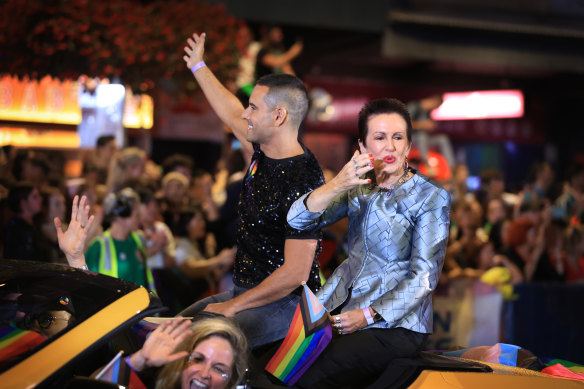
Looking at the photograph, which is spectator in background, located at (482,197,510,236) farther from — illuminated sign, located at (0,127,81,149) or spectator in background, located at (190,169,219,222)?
illuminated sign, located at (0,127,81,149)

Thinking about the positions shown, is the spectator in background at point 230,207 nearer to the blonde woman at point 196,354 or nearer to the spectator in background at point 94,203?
the spectator in background at point 94,203

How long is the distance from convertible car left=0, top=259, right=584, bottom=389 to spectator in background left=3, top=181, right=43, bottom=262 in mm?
2813

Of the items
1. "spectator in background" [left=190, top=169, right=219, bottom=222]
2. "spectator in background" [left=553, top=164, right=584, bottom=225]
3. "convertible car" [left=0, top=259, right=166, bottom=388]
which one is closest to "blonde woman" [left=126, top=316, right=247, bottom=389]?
"convertible car" [left=0, top=259, right=166, bottom=388]

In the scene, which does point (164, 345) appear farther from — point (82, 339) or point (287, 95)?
point (287, 95)

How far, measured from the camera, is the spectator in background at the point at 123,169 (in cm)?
805

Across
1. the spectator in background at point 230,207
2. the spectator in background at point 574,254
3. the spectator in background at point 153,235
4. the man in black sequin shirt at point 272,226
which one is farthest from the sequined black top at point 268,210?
the spectator in background at point 574,254

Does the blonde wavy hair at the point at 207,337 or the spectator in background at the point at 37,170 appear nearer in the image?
the blonde wavy hair at the point at 207,337

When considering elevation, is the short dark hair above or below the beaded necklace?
below

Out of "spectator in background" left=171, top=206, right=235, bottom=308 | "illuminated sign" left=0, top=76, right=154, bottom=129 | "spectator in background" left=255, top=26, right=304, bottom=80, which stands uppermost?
"spectator in background" left=255, top=26, right=304, bottom=80

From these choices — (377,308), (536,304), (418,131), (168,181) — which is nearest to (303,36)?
(418,131)

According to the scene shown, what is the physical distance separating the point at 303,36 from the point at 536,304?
8.03 m

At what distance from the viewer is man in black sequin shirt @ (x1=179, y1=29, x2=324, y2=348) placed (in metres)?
3.66

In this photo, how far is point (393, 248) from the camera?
3615 mm

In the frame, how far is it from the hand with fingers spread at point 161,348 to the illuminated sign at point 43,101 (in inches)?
248
